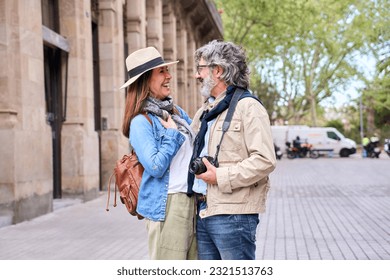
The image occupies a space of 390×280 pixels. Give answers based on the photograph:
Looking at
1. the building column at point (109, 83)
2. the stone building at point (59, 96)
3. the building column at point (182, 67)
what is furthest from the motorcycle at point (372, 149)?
the building column at point (109, 83)

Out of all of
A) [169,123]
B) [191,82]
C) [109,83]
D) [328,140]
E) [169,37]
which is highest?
[169,37]

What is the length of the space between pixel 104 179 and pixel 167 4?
35.1 ft

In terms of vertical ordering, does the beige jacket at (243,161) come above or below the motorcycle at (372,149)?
above

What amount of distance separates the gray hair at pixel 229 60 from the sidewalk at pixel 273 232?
4.00 m

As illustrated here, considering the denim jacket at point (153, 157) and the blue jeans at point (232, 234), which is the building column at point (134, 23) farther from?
the blue jeans at point (232, 234)

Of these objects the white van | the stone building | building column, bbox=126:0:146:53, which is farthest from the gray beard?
the white van

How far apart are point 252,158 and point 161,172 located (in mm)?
487

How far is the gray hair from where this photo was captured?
10.8 feet

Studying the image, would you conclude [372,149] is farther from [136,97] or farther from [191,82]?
[136,97]

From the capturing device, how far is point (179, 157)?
352 centimetres

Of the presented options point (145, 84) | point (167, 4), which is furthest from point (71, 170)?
point (167, 4)

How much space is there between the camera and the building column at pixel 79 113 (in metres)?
14.0

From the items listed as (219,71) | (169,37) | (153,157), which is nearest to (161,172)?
(153,157)

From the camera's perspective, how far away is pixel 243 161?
3.18m
